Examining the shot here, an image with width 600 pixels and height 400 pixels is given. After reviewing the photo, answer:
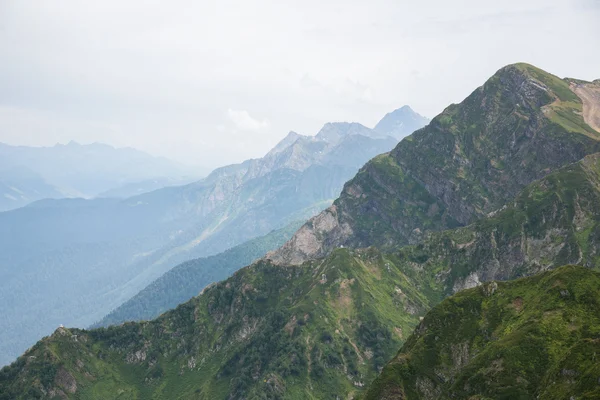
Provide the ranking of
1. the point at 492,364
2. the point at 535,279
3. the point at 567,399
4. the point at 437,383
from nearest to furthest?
the point at 567,399 → the point at 492,364 → the point at 437,383 → the point at 535,279

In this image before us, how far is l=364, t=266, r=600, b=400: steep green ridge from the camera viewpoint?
329 feet

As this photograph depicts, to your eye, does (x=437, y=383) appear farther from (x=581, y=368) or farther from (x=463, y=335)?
(x=581, y=368)

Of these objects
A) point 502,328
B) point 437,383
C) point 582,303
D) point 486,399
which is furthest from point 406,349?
point 582,303

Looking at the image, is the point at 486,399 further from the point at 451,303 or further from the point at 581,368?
the point at 451,303

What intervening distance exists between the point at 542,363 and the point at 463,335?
3086 centimetres

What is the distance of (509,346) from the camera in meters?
115

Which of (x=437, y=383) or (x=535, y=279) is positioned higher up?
(x=535, y=279)

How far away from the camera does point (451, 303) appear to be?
147125mm

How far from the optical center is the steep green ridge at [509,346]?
100 metres

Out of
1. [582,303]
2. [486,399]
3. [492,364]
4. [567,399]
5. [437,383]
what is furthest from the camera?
[437,383]

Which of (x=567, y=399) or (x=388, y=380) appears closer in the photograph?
(x=567, y=399)

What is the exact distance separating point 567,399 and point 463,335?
49.7m

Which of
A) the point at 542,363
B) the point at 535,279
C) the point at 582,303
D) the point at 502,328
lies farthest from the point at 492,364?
the point at 535,279

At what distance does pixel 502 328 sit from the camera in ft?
434
